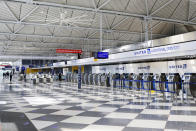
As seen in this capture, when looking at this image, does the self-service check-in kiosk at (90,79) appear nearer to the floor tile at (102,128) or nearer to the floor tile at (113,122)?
the floor tile at (113,122)

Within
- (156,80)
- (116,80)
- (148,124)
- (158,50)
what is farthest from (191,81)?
(116,80)

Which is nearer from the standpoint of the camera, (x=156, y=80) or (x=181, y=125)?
(x=181, y=125)

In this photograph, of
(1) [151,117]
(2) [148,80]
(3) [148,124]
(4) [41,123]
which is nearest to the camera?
(3) [148,124]

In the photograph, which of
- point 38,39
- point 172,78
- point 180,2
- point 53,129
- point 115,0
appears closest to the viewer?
point 53,129

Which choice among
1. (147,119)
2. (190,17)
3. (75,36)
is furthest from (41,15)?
(147,119)

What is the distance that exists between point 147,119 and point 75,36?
19.6m

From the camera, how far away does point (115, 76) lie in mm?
17688

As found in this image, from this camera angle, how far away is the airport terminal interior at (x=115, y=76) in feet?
17.8

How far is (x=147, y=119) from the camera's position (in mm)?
5488

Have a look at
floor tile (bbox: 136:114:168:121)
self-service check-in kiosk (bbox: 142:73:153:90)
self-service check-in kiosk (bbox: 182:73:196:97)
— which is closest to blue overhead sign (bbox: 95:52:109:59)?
self-service check-in kiosk (bbox: 142:73:153:90)

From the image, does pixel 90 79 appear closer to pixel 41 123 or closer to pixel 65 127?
pixel 41 123

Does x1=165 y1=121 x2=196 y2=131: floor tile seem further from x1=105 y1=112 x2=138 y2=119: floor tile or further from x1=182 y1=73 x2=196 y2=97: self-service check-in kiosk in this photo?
x1=182 y1=73 x2=196 y2=97: self-service check-in kiosk

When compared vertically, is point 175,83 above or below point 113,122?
above

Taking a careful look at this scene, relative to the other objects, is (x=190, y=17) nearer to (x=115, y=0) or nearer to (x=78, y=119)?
(x=115, y=0)
